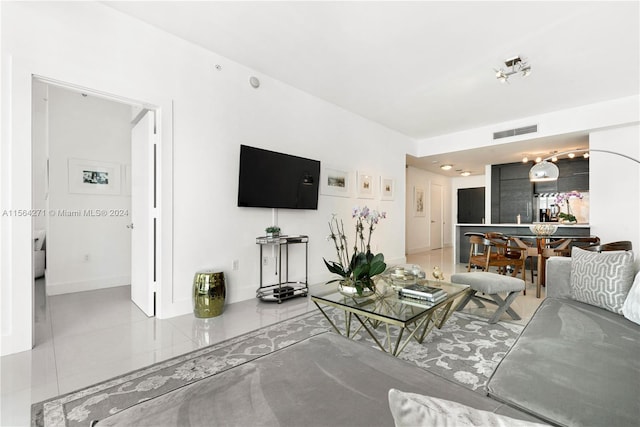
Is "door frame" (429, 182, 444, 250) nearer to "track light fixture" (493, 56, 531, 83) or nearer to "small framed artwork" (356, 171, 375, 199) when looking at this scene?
"small framed artwork" (356, 171, 375, 199)

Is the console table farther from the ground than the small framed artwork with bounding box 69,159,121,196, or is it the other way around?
the small framed artwork with bounding box 69,159,121,196

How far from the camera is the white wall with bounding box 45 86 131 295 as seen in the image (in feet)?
12.7

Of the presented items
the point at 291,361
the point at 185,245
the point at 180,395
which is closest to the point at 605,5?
the point at 291,361

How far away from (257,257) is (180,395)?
2.94 meters

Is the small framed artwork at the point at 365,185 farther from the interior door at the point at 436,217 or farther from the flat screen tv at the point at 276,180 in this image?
the interior door at the point at 436,217

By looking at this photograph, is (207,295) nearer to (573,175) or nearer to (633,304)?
(633,304)

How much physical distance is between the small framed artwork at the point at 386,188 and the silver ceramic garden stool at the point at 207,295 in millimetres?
3789

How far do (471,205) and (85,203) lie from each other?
1038 centimetres

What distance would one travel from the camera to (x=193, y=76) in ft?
10.6

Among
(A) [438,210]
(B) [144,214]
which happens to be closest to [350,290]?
(B) [144,214]

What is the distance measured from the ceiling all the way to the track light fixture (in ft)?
0.24

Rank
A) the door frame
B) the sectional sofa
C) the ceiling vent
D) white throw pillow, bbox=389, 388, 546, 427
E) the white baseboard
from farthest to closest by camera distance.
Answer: the door frame, the ceiling vent, the white baseboard, the sectional sofa, white throw pillow, bbox=389, 388, 546, 427

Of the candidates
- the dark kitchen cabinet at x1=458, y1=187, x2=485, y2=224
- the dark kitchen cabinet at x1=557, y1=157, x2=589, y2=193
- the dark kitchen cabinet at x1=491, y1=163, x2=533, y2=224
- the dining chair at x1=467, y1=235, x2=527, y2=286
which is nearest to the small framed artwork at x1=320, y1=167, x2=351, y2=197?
the dining chair at x1=467, y1=235, x2=527, y2=286

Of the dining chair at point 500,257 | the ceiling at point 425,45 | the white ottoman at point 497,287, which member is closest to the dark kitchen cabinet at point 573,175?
the ceiling at point 425,45
